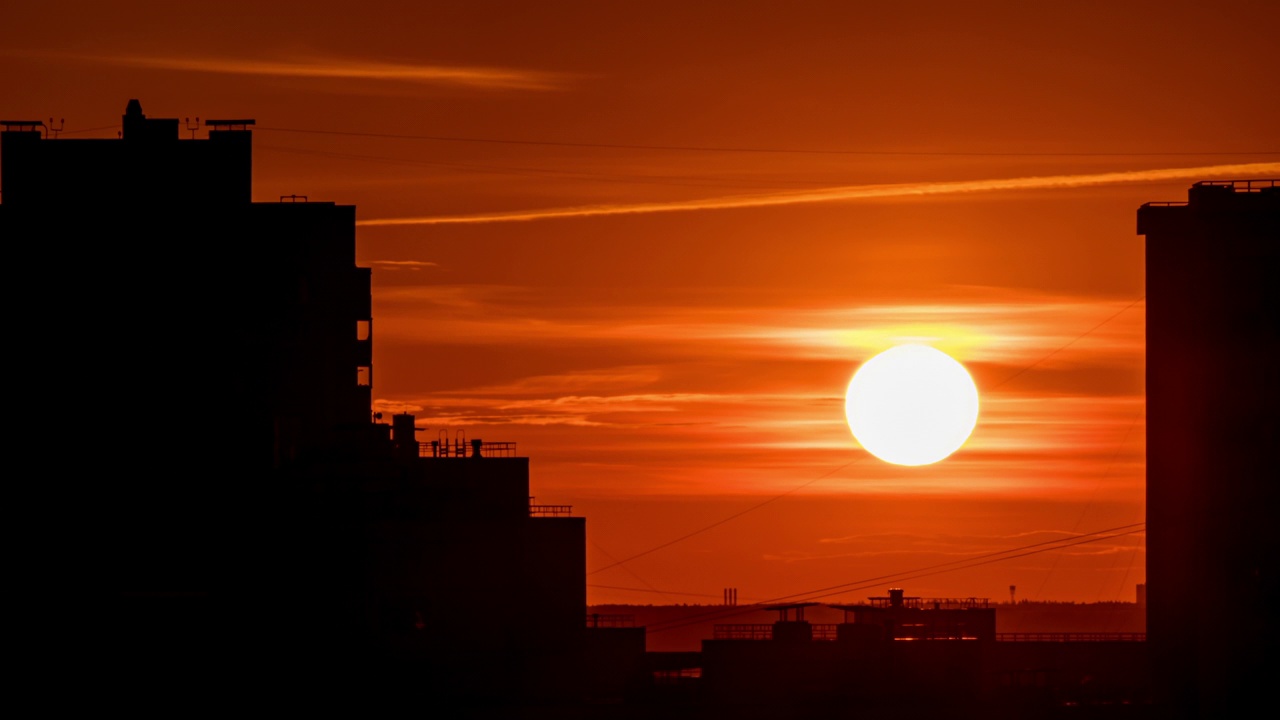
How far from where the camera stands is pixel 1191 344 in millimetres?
71312

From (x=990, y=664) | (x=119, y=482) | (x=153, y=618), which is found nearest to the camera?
(x=153, y=618)

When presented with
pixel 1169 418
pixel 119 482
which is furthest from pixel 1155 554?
pixel 119 482

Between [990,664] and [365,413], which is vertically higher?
[365,413]

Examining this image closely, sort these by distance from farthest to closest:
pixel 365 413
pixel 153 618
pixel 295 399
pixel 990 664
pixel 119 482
Answer: pixel 990 664 < pixel 365 413 < pixel 295 399 < pixel 119 482 < pixel 153 618

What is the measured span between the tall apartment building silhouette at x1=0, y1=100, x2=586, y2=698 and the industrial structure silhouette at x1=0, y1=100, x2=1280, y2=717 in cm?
9

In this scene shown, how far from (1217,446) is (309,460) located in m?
34.7

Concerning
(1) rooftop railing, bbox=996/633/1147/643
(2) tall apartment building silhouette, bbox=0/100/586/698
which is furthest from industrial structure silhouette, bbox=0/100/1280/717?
(1) rooftop railing, bbox=996/633/1147/643

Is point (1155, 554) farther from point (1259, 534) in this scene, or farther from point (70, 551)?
point (70, 551)

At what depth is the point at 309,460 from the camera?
7631 cm

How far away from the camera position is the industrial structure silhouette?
68.9m

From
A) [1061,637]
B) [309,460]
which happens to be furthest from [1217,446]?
[1061,637]

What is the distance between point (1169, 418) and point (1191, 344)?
10.6ft

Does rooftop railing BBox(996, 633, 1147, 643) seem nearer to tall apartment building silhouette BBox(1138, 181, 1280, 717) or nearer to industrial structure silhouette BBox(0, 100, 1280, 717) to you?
industrial structure silhouette BBox(0, 100, 1280, 717)

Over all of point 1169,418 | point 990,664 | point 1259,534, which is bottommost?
point 990,664
